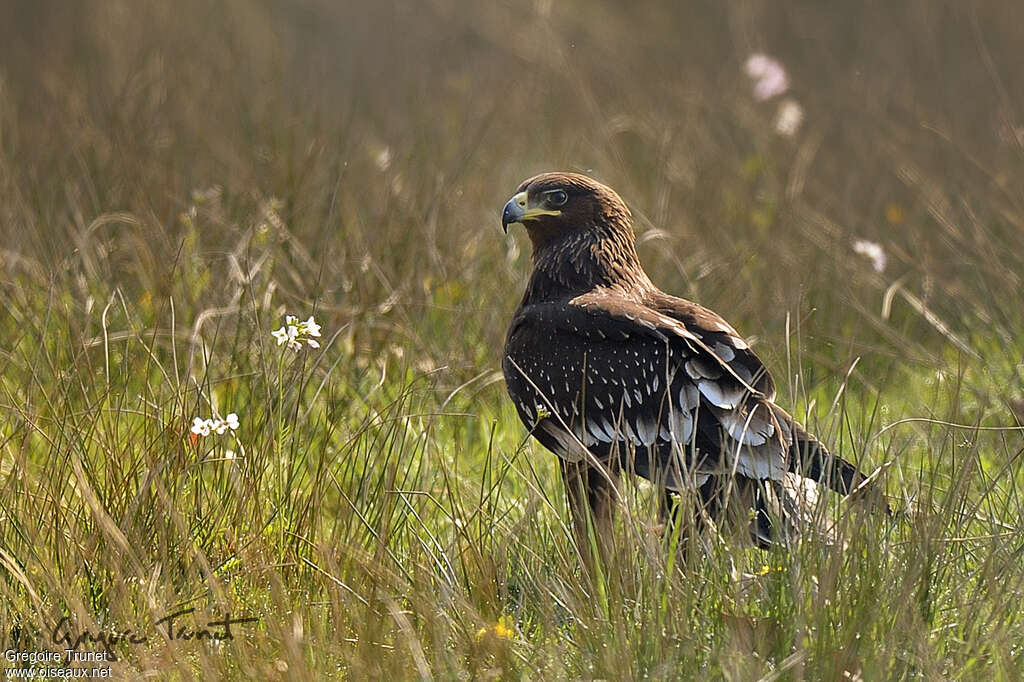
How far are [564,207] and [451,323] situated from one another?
1.18 meters

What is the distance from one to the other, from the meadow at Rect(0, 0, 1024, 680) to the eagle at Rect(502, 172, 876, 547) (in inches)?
5.0

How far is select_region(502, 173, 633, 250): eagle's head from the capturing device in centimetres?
393

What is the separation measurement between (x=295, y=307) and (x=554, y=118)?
3441mm

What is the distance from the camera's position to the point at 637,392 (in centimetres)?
348

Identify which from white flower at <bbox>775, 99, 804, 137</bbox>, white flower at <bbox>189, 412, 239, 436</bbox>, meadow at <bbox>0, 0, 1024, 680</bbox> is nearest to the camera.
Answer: meadow at <bbox>0, 0, 1024, 680</bbox>

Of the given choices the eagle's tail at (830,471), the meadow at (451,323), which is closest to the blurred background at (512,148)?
the meadow at (451,323)

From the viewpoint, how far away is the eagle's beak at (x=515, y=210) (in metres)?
3.88

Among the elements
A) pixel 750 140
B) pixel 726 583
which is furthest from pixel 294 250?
pixel 750 140

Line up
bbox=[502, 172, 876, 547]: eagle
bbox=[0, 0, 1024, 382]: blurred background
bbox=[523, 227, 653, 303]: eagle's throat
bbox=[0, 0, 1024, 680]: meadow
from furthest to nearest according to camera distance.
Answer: bbox=[0, 0, 1024, 382]: blurred background
bbox=[523, 227, 653, 303]: eagle's throat
bbox=[502, 172, 876, 547]: eagle
bbox=[0, 0, 1024, 680]: meadow

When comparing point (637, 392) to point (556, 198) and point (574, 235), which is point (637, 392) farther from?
point (556, 198)

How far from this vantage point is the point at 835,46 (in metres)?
9.48

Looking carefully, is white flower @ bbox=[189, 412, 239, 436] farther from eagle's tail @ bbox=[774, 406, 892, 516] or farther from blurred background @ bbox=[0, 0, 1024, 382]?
eagle's tail @ bbox=[774, 406, 892, 516]

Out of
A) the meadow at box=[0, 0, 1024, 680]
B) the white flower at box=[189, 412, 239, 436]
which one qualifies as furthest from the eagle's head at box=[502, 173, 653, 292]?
the white flower at box=[189, 412, 239, 436]

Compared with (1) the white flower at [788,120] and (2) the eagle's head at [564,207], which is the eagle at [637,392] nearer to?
(2) the eagle's head at [564,207]
